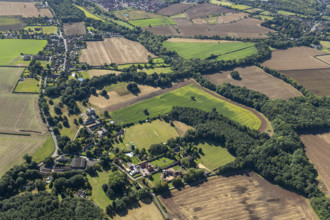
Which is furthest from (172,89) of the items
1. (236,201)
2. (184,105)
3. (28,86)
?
(28,86)

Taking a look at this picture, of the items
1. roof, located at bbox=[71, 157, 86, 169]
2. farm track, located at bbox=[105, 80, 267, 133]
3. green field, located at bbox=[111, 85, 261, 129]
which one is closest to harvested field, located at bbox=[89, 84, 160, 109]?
farm track, located at bbox=[105, 80, 267, 133]

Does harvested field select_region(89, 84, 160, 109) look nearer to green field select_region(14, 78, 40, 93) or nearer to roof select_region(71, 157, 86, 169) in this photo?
green field select_region(14, 78, 40, 93)

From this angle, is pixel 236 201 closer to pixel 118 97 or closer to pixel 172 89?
pixel 172 89

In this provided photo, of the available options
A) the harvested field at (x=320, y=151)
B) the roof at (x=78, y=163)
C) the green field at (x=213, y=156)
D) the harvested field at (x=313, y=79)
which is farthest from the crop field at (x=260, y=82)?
the roof at (x=78, y=163)

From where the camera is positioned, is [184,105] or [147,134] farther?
[184,105]

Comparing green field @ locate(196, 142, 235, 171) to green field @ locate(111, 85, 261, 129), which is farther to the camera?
green field @ locate(111, 85, 261, 129)

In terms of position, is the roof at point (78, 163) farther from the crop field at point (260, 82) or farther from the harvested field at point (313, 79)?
the harvested field at point (313, 79)

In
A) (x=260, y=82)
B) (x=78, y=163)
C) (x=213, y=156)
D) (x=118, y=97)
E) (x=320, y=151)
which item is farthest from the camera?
(x=260, y=82)
